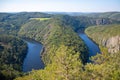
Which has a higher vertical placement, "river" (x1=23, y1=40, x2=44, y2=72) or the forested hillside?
the forested hillside

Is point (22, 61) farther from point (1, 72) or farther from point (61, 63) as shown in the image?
point (61, 63)

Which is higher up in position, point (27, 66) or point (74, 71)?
point (74, 71)

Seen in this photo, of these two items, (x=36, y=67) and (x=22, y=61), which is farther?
(x=22, y=61)

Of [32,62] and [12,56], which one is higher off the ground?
[12,56]

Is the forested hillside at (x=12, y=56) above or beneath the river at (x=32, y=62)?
above

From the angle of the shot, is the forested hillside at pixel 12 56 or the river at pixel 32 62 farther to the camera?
the river at pixel 32 62

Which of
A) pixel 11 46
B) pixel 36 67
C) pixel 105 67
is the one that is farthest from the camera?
pixel 11 46

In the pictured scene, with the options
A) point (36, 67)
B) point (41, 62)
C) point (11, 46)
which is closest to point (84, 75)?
point (36, 67)

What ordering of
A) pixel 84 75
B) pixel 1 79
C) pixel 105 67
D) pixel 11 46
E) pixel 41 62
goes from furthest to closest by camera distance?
1. pixel 11 46
2. pixel 41 62
3. pixel 1 79
4. pixel 105 67
5. pixel 84 75

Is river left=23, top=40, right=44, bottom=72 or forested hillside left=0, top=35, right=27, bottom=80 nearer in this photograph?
forested hillside left=0, top=35, right=27, bottom=80

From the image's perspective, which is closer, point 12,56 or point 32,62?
point 32,62

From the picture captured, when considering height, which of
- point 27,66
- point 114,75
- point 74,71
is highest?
point 74,71
